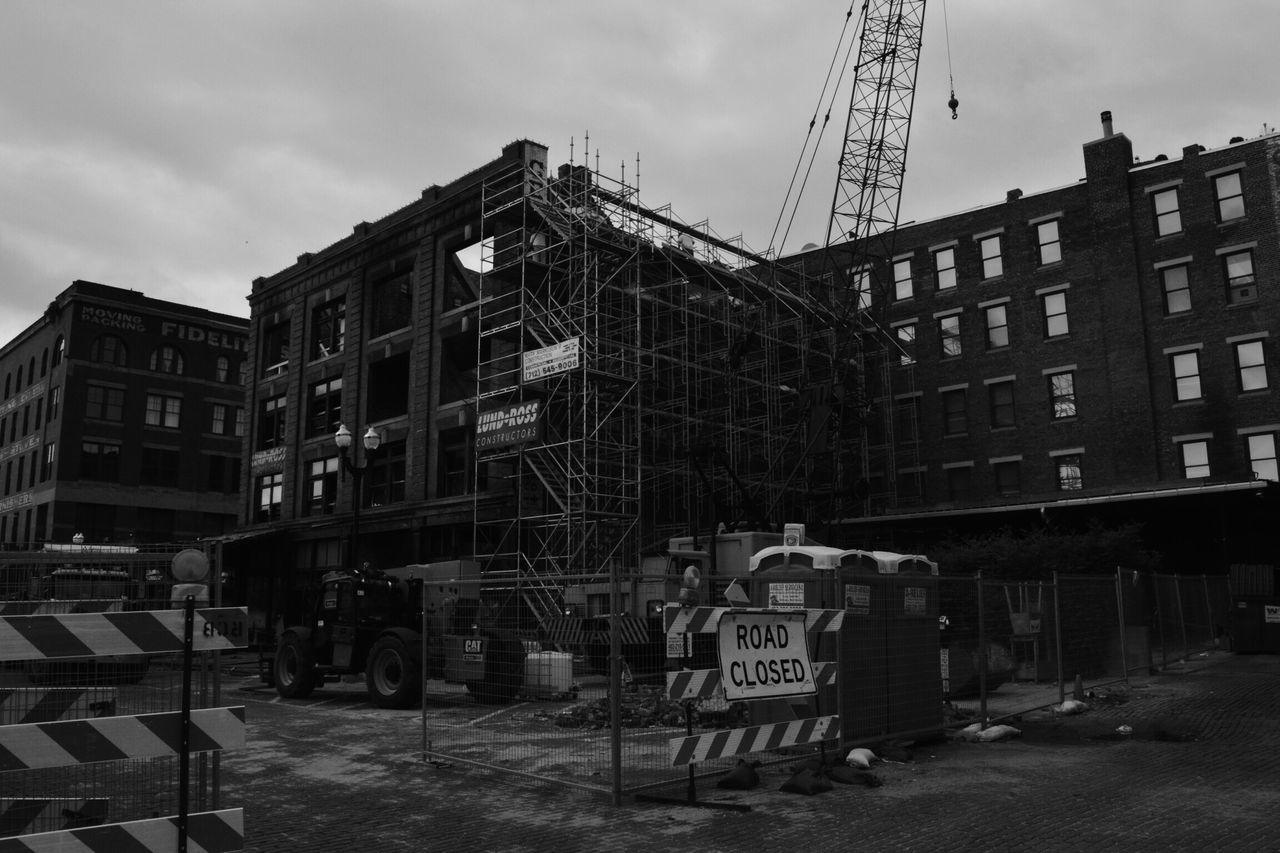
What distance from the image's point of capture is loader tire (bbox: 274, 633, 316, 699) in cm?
1909

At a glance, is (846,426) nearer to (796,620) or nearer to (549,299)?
(549,299)

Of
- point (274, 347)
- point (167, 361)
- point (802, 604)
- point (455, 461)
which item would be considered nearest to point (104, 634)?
point (802, 604)

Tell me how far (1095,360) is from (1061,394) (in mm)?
1858

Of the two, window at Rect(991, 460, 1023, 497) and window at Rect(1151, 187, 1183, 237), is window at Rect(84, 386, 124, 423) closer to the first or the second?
window at Rect(991, 460, 1023, 497)

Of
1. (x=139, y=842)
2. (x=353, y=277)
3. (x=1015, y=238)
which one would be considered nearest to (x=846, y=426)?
(x=1015, y=238)

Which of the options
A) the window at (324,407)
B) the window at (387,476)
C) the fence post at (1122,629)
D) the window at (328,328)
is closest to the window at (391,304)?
the window at (328,328)

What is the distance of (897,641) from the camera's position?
447 inches

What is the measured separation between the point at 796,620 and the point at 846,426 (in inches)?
1355

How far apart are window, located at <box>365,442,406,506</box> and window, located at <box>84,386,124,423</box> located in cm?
2650

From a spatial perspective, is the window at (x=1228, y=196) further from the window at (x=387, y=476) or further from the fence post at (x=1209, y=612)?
the window at (x=387, y=476)

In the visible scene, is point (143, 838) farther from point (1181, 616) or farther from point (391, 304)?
point (391, 304)

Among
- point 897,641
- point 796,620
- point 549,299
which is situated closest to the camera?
point 796,620

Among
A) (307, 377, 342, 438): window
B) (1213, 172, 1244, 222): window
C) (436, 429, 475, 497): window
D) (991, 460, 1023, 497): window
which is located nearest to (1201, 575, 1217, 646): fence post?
(991, 460, 1023, 497): window

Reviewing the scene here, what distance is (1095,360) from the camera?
39.6m
